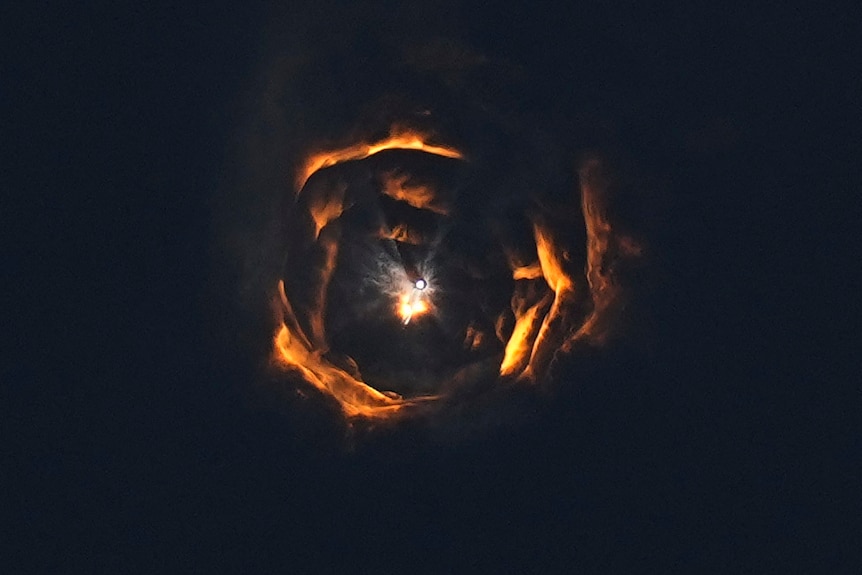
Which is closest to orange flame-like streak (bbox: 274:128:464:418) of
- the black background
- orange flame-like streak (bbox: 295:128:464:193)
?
orange flame-like streak (bbox: 295:128:464:193)

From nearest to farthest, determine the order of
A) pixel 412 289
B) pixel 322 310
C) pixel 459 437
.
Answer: pixel 459 437
pixel 322 310
pixel 412 289

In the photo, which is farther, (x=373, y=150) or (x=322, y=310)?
(x=322, y=310)

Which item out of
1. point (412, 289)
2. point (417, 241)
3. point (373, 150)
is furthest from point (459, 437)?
point (373, 150)

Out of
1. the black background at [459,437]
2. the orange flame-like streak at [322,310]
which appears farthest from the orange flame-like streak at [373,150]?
the black background at [459,437]

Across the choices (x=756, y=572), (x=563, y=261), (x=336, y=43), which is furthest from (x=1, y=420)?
(x=756, y=572)

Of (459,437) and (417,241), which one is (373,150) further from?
(459,437)

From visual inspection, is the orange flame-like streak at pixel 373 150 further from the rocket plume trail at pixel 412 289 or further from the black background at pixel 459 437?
the black background at pixel 459 437
